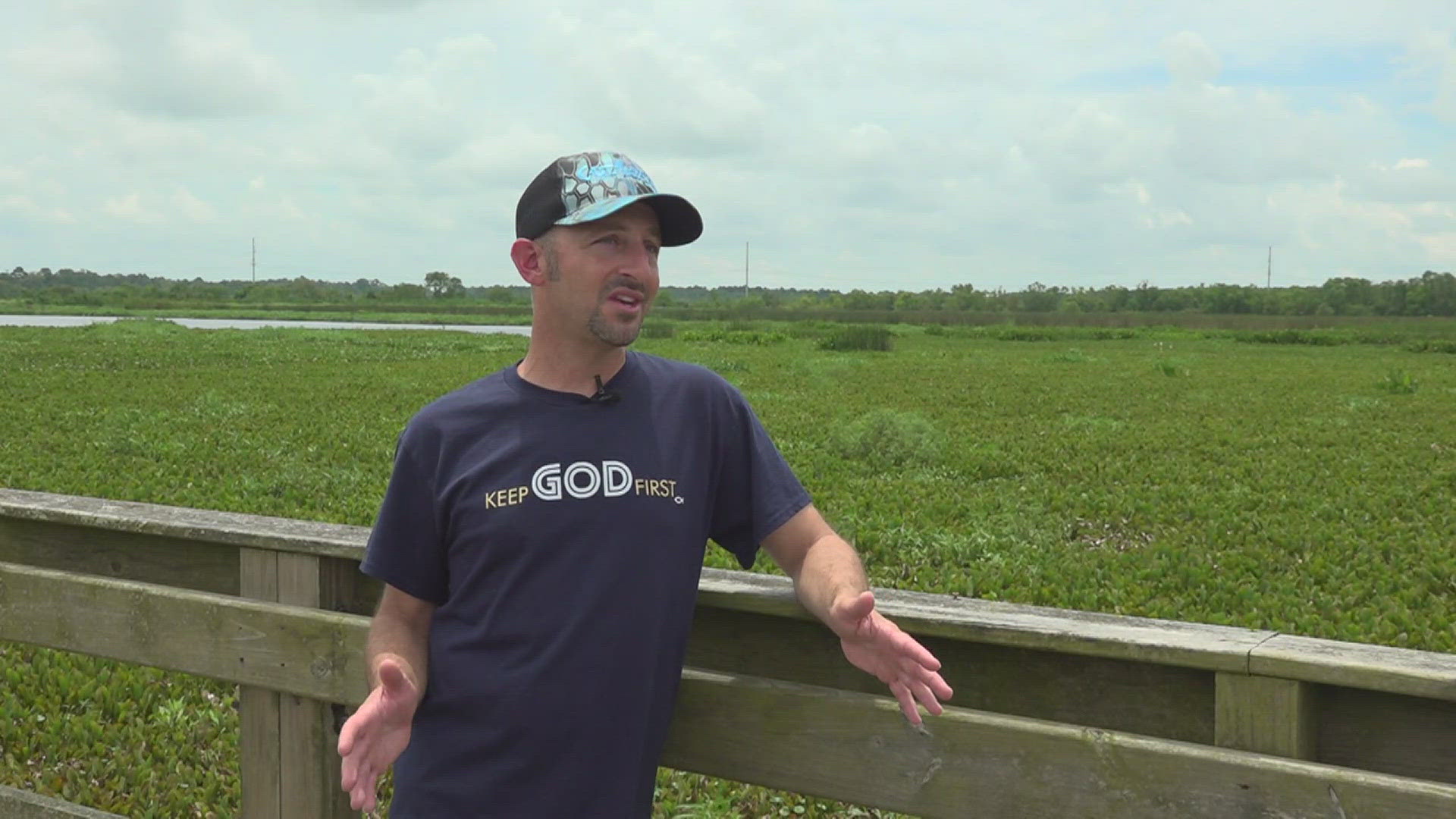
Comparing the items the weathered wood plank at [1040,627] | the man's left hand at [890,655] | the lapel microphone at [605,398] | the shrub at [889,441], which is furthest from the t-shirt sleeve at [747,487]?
the shrub at [889,441]

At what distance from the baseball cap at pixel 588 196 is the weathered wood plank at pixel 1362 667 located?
1272mm

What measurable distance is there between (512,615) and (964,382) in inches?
948

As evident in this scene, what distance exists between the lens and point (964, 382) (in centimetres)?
2577

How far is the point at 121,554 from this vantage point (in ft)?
10.5

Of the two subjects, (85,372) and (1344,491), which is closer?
(1344,491)

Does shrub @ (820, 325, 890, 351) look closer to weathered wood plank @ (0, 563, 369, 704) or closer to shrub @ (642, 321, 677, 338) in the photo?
shrub @ (642, 321, 677, 338)

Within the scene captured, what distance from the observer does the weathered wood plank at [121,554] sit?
3.05 m

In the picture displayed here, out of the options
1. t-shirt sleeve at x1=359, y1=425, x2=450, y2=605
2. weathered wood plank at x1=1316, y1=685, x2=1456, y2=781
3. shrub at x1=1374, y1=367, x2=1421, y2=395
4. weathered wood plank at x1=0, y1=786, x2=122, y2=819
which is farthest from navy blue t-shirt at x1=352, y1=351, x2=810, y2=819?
shrub at x1=1374, y1=367, x2=1421, y2=395

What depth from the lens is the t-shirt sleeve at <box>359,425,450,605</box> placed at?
236 cm

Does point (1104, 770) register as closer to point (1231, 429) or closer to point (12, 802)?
point (12, 802)

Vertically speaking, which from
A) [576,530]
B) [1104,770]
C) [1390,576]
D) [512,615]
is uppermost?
[576,530]

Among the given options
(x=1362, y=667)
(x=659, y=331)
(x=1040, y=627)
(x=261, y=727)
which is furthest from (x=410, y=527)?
(x=659, y=331)

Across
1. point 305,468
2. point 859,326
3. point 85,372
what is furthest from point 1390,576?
point 859,326

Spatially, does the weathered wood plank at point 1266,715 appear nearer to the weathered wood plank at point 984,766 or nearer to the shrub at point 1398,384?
the weathered wood plank at point 984,766
